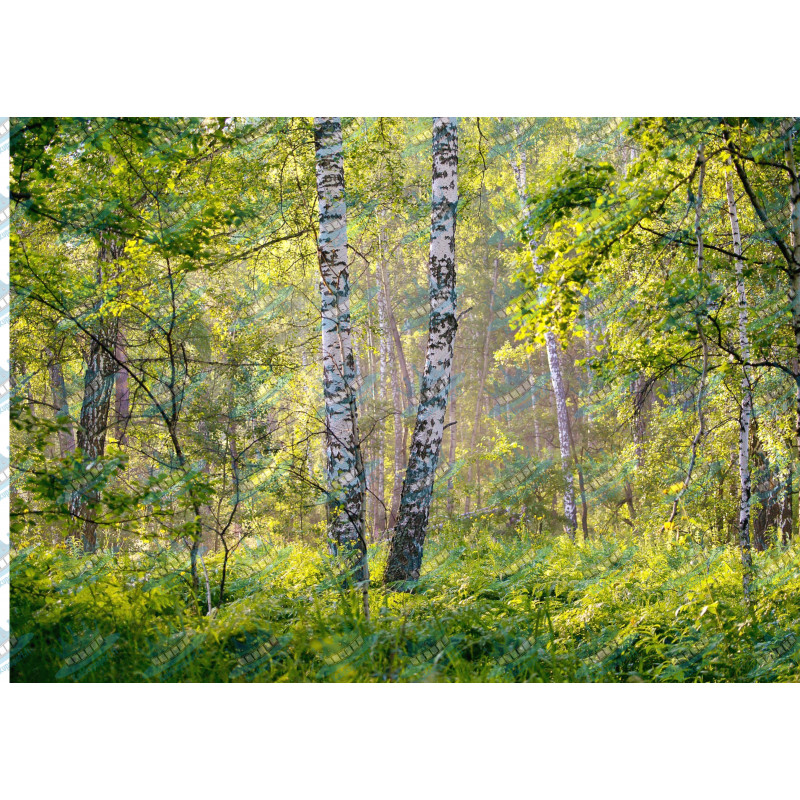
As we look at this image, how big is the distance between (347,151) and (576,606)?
14.5 ft

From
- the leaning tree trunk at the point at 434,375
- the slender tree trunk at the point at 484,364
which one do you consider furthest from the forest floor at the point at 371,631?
the slender tree trunk at the point at 484,364

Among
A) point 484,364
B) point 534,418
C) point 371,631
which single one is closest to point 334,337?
point 371,631

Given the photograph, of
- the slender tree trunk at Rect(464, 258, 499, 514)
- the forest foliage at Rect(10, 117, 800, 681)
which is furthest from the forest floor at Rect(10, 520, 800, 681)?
the slender tree trunk at Rect(464, 258, 499, 514)

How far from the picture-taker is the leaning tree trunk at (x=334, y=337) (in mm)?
4527

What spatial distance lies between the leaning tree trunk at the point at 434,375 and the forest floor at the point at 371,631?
381 millimetres

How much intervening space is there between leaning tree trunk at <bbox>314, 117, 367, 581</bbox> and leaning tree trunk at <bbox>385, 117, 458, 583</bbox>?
41 centimetres

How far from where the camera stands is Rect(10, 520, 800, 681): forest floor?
3.23 metres

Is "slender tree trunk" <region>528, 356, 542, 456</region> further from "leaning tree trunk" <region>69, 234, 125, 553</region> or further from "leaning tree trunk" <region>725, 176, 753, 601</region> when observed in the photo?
"leaning tree trunk" <region>69, 234, 125, 553</region>

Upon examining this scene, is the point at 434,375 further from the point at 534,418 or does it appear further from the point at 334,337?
the point at 534,418

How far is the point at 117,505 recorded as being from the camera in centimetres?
307

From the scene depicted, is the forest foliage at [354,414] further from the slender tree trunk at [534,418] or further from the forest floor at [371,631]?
the slender tree trunk at [534,418]
